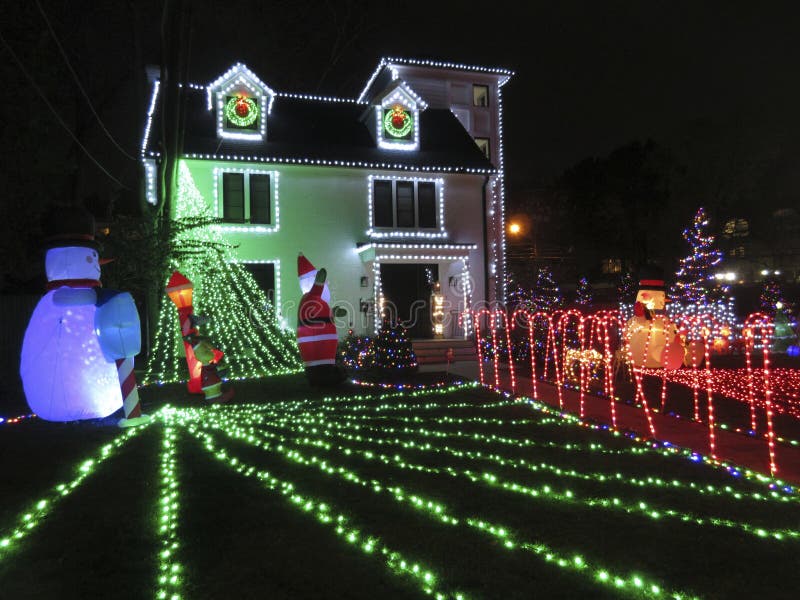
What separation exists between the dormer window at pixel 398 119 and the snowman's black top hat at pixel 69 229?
42.1 feet

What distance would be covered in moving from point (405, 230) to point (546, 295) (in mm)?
4680

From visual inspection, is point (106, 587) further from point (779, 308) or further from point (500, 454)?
point (779, 308)

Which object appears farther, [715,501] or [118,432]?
[118,432]

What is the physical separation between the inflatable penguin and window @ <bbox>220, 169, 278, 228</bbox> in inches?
410

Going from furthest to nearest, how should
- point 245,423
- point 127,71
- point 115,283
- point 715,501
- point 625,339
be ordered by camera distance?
point 127,71 → point 115,283 → point 625,339 → point 245,423 → point 715,501

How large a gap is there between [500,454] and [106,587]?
150 inches

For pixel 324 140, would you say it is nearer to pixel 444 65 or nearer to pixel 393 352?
pixel 444 65

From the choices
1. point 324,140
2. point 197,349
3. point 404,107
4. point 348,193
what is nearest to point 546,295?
point 348,193

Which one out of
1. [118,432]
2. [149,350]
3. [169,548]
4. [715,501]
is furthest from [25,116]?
[715,501]

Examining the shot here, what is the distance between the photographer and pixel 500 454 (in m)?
6.13

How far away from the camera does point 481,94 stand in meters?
23.5

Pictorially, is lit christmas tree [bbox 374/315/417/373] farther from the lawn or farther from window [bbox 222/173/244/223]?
window [bbox 222/173/244/223]

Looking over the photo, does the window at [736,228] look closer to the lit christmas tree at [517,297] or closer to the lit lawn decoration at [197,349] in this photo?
the lit christmas tree at [517,297]

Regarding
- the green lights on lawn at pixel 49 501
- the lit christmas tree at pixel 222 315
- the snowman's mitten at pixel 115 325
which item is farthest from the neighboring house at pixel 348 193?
the green lights on lawn at pixel 49 501
